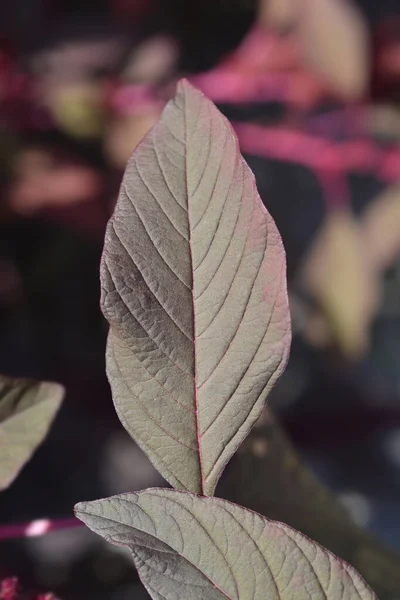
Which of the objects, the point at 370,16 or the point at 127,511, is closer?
the point at 127,511

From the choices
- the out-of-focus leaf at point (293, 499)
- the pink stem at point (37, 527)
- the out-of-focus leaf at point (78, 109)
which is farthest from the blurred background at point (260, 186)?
the pink stem at point (37, 527)

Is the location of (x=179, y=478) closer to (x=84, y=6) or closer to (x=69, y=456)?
(x=69, y=456)

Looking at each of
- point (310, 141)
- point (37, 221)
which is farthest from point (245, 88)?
point (37, 221)

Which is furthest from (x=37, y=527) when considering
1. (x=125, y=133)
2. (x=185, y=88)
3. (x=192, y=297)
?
(x=125, y=133)

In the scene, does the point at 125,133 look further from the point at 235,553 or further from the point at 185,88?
the point at 235,553

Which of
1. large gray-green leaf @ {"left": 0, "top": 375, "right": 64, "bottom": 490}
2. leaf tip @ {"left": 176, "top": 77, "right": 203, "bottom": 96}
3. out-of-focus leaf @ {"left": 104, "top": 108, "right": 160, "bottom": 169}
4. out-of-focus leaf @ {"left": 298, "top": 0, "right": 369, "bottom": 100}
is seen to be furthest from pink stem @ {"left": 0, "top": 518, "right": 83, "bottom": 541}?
out-of-focus leaf @ {"left": 298, "top": 0, "right": 369, "bottom": 100}

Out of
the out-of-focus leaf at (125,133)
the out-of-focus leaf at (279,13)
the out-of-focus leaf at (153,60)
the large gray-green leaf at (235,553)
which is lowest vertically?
the large gray-green leaf at (235,553)

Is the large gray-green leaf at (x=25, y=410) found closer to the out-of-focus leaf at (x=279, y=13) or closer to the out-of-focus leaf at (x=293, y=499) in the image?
the out-of-focus leaf at (x=293, y=499)
